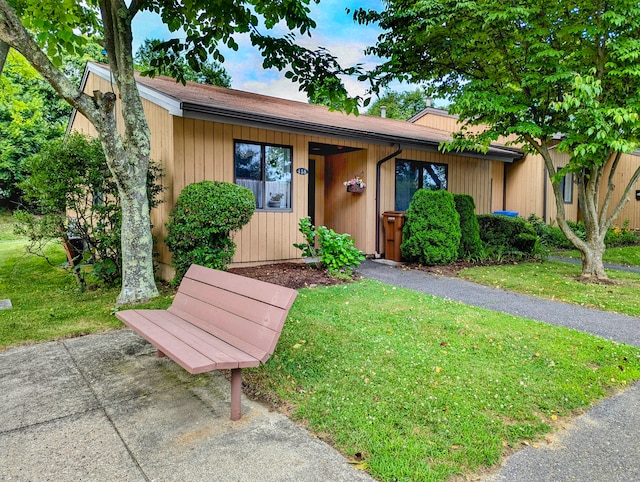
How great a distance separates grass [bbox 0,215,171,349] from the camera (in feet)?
15.1

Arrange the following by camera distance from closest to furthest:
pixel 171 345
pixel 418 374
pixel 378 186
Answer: pixel 171 345
pixel 418 374
pixel 378 186

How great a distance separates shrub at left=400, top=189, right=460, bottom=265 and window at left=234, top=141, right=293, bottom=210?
2.79m

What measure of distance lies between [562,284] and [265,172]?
5.87 m

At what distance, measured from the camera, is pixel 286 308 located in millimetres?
2777

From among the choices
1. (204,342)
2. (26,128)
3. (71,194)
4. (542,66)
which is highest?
(26,128)

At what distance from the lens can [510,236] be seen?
10.3 metres

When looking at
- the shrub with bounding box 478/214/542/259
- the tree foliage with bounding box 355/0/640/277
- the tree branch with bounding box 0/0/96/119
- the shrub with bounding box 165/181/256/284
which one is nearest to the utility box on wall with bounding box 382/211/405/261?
the tree foliage with bounding box 355/0/640/277

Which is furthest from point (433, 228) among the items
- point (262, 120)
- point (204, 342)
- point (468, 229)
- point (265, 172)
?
point (204, 342)

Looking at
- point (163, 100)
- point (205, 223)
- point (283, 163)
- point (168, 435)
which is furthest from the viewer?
point (283, 163)

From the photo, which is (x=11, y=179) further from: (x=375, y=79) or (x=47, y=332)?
(x=375, y=79)

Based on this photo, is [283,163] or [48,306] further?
Result: [283,163]

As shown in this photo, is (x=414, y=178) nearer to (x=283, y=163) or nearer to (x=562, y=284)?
(x=283, y=163)

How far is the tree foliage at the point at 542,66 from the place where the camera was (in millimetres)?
6141

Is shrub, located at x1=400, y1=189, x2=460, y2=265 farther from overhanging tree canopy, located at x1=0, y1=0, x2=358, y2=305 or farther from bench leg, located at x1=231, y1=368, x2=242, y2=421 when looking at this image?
bench leg, located at x1=231, y1=368, x2=242, y2=421
